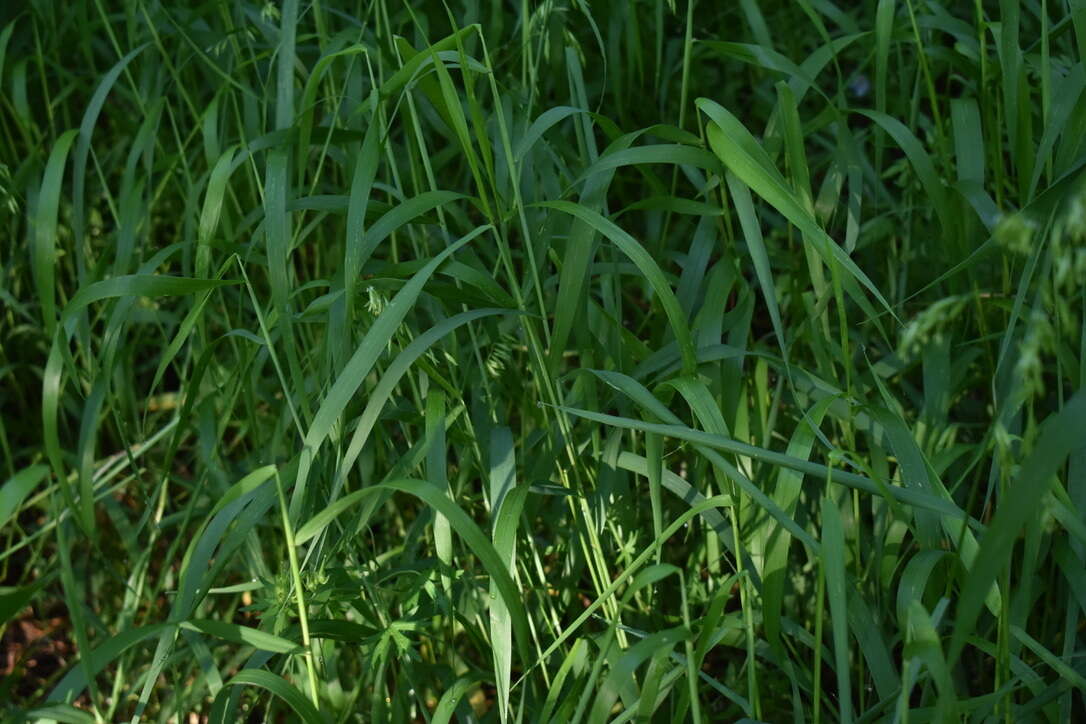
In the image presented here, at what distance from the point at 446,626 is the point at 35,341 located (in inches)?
38.6

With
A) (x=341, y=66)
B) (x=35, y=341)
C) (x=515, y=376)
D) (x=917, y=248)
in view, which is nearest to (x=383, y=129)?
(x=515, y=376)

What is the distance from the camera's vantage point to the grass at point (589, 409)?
0.98 meters

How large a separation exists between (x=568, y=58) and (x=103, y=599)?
1.04 metres

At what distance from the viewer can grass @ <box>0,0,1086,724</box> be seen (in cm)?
98

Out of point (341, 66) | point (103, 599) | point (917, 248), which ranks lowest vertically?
point (103, 599)

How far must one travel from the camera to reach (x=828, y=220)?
1.35 meters

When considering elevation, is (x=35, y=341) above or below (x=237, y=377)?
below

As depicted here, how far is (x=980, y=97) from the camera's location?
129 centimetres

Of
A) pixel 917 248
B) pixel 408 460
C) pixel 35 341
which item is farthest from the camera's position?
pixel 35 341

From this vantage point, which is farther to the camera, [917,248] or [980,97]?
[917,248]

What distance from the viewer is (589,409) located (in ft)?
3.92

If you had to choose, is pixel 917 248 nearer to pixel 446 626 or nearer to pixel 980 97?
pixel 980 97

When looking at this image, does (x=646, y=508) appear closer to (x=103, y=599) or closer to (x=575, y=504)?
(x=575, y=504)

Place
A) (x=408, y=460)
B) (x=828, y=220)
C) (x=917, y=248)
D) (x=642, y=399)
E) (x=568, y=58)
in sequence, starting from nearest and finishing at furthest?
(x=642, y=399) → (x=408, y=460) → (x=568, y=58) → (x=828, y=220) → (x=917, y=248)
